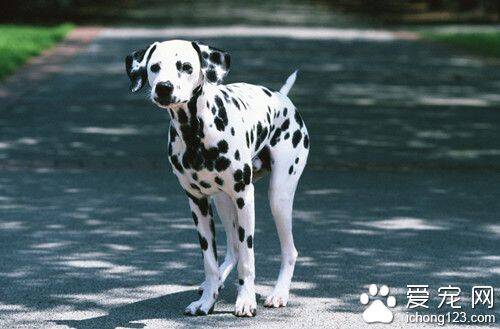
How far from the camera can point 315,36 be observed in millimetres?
32594

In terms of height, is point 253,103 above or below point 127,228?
above

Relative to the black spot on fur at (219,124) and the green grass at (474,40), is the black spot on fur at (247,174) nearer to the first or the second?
the black spot on fur at (219,124)

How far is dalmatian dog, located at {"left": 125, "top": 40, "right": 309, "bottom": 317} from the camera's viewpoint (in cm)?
627

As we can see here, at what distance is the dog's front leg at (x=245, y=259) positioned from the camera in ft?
22.1

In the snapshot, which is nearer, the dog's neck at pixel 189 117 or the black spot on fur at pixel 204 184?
the dog's neck at pixel 189 117

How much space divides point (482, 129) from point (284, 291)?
8.91 m

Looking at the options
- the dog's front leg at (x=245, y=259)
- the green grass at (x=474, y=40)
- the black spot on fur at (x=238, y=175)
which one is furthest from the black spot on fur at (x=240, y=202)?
the green grass at (x=474, y=40)

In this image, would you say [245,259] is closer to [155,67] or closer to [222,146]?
[222,146]

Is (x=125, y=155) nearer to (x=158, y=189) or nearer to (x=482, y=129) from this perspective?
(x=158, y=189)

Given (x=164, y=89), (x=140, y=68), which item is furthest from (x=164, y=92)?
(x=140, y=68)

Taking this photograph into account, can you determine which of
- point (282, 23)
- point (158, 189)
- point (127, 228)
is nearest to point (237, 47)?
point (282, 23)

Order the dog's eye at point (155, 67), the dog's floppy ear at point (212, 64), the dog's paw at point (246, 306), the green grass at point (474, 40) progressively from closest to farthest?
the dog's eye at point (155, 67)
the dog's floppy ear at point (212, 64)
the dog's paw at point (246, 306)
the green grass at point (474, 40)

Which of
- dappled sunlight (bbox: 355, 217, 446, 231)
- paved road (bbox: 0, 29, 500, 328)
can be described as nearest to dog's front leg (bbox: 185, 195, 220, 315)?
paved road (bbox: 0, 29, 500, 328)

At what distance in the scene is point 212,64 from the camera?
640 centimetres
